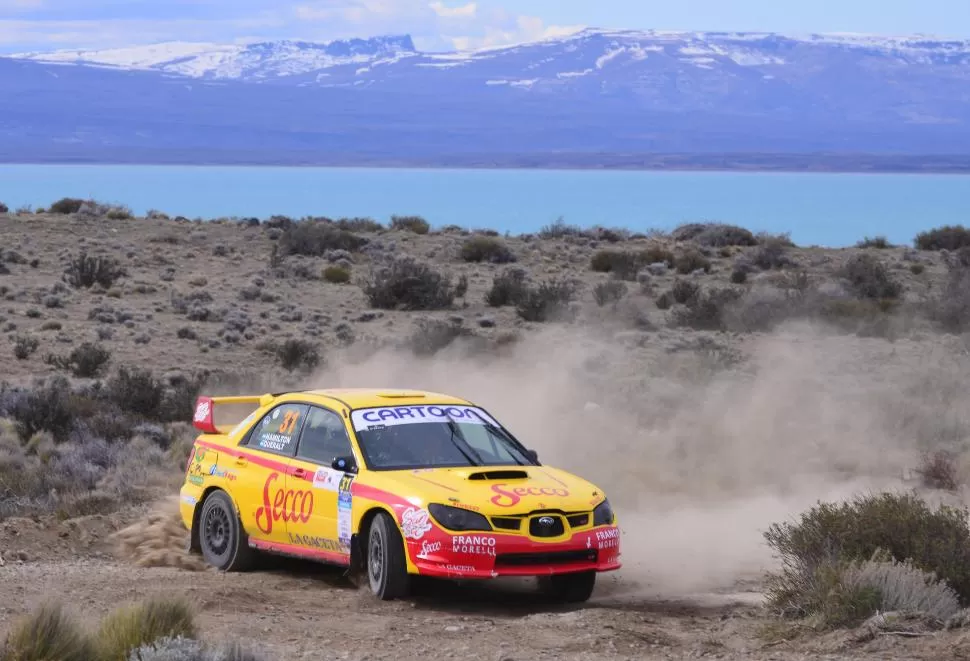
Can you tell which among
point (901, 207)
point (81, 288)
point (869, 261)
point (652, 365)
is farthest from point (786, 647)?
point (901, 207)

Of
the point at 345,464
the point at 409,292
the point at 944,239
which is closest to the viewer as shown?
the point at 345,464

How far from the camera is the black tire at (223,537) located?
38.8 feet

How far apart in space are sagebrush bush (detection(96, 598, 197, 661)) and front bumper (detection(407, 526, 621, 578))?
2.32m

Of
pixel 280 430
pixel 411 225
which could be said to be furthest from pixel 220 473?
pixel 411 225

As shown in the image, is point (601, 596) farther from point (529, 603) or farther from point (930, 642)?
point (930, 642)

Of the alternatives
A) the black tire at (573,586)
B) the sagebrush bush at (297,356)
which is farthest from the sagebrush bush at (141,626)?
the sagebrush bush at (297,356)

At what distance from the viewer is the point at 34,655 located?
7.44 meters

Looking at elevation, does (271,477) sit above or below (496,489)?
below

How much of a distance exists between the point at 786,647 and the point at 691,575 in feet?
11.8

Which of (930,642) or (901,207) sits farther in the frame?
(901,207)

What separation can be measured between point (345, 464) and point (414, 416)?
0.81m

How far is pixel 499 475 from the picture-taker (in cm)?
1074

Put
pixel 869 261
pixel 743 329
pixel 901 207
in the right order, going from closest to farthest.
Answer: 1. pixel 743 329
2. pixel 869 261
3. pixel 901 207

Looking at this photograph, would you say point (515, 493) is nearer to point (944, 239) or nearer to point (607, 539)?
point (607, 539)
